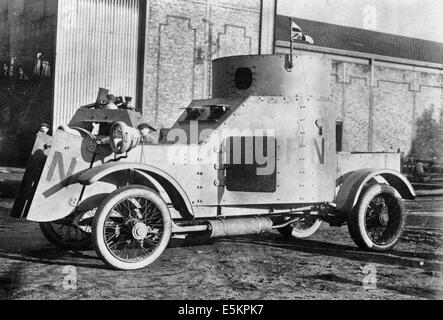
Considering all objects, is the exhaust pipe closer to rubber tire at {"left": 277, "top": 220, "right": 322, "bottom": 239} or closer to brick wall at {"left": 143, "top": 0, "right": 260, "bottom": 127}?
rubber tire at {"left": 277, "top": 220, "right": 322, "bottom": 239}

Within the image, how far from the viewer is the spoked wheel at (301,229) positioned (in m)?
8.55

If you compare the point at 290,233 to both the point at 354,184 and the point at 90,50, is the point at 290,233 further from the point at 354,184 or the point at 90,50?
the point at 90,50

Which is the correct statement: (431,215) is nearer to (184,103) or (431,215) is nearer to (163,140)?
(163,140)

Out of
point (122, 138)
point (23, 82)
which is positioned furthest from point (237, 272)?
point (23, 82)

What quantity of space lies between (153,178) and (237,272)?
4.55ft

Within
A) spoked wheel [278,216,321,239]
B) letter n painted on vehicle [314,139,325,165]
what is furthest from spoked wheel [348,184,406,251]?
spoked wheel [278,216,321,239]

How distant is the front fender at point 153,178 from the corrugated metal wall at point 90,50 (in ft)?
36.6

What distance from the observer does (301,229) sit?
8727 mm

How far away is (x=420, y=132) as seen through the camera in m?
31.0

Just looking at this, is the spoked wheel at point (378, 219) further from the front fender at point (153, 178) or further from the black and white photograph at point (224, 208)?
the front fender at point (153, 178)

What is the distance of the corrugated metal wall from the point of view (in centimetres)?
1658

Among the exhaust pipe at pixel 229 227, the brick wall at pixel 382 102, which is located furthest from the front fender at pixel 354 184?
the brick wall at pixel 382 102
